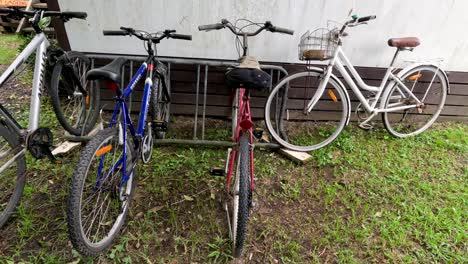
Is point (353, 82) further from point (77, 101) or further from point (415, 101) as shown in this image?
point (77, 101)

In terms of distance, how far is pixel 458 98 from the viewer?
3.93 m

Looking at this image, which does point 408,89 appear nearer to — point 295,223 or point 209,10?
point 295,223

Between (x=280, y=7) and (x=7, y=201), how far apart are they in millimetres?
3386

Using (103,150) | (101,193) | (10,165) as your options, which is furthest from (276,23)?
(10,165)

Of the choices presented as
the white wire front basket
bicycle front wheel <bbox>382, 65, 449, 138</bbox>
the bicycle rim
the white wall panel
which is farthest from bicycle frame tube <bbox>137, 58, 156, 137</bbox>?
bicycle front wheel <bbox>382, 65, 449, 138</bbox>

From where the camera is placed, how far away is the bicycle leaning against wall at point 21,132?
214 centimetres

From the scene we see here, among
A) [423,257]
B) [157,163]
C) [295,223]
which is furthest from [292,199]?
[157,163]

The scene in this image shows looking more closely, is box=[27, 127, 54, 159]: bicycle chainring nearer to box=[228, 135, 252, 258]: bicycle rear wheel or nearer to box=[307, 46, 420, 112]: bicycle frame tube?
box=[228, 135, 252, 258]: bicycle rear wheel

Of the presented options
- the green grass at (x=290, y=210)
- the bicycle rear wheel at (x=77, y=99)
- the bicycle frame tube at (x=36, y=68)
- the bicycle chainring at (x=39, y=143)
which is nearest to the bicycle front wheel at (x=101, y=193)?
the green grass at (x=290, y=210)

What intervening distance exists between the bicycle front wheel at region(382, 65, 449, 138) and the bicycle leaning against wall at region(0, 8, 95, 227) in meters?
3.72

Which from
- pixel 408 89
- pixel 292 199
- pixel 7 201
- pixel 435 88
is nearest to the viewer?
pixel 7 201

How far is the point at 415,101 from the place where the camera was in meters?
3.62

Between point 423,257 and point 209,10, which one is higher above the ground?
point 209,10

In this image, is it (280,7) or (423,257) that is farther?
(280,7)
